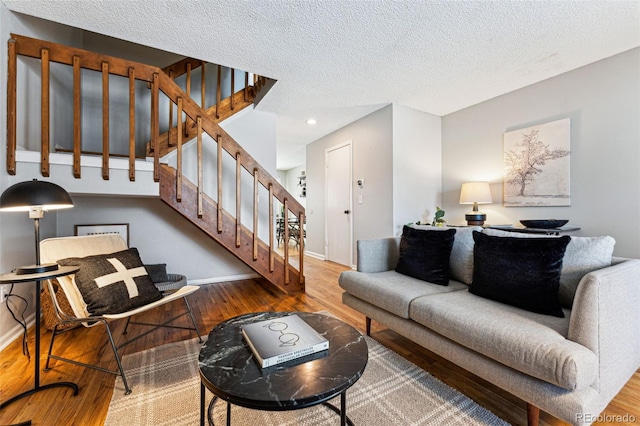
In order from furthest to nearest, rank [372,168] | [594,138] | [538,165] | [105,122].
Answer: [372,168] < [538,165] < [594,138] < [105,122]

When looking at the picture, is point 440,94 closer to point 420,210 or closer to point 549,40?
point 549,40

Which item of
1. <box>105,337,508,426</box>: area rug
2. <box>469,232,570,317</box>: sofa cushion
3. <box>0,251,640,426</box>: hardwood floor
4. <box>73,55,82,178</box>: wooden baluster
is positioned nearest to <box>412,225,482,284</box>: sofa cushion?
<box>469,232,570,317</box>: sofa cushion

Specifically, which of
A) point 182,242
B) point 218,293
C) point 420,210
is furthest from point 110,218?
point 420,210

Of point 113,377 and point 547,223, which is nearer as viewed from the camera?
point 113,377

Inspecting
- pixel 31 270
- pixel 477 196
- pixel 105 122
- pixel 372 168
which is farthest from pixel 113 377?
pixel 477 196

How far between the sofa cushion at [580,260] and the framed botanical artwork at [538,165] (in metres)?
1.82

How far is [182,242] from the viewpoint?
3475mm

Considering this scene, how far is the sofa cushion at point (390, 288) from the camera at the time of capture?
1730mm

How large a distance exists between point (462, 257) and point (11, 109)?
11.1ft

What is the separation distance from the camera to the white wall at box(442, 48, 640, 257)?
2.48 m

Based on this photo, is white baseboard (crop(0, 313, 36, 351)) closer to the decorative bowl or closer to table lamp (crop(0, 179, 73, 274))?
table lamp (crop(0, 179, 73, 274))

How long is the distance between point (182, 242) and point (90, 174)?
146 centimetres

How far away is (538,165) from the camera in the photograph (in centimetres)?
308

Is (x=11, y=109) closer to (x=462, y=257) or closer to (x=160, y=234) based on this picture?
(x=160, y=234)
